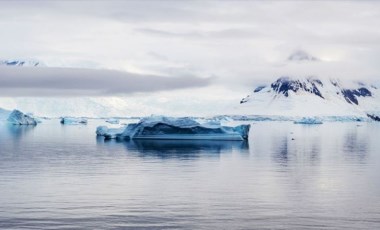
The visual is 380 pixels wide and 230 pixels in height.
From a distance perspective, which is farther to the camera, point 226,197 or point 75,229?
point 226,197

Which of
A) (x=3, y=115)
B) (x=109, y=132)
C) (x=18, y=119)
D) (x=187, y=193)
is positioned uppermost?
(x=3, y=115)

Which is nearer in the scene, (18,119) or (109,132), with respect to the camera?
(109,132)

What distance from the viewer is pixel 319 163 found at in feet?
136

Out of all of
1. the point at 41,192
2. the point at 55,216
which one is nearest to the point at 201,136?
the point at 41,192

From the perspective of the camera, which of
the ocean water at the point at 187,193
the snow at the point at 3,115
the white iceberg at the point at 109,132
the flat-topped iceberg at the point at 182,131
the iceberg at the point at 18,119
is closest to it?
the ocean water at the point at 187,193

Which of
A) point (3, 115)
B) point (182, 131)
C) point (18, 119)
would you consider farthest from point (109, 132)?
point (3, 115)

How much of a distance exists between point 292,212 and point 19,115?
13111cm

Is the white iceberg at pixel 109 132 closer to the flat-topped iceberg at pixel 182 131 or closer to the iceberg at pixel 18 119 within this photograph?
the flat-topped iceberg at pixel 182 131

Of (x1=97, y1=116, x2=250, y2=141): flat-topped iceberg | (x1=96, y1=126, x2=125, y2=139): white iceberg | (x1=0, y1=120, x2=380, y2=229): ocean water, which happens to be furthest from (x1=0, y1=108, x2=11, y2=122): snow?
(x1=0, y1=120, x2=380, y2=229): ocean water

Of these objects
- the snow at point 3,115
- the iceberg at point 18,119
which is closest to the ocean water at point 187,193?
the iceberg at point 18,119

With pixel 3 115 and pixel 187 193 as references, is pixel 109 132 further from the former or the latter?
pixel 3 115

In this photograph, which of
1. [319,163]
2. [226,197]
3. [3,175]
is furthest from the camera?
[319,163]

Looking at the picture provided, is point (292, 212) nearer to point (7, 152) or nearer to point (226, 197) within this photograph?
point (226, 197)

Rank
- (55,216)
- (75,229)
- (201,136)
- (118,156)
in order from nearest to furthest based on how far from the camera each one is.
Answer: (75,229), (55,216), (118,156), (201,136)
